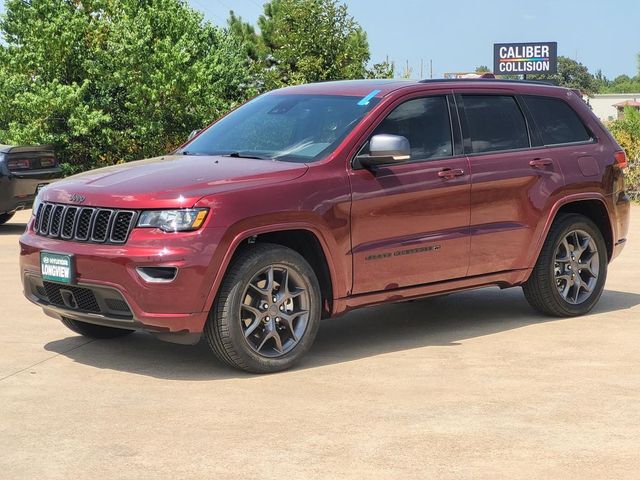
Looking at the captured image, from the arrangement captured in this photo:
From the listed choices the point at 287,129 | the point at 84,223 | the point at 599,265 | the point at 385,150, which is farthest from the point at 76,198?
the point at 599,265

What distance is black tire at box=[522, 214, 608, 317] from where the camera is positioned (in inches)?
349

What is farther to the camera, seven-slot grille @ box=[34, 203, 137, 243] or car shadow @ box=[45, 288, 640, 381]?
car shadow @ box=[45, 288, 640, 381]

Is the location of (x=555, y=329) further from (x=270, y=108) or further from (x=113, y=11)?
(x=113, y=11)

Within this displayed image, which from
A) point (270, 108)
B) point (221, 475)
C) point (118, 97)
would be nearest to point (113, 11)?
point (118, 97)

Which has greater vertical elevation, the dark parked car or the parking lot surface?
the dark parked car

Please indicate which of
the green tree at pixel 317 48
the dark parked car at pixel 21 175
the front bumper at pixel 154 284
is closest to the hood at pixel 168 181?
the front bumper at pixel 154 284

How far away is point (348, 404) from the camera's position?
642 centimetres

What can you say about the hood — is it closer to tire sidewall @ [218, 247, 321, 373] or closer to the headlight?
the headlight

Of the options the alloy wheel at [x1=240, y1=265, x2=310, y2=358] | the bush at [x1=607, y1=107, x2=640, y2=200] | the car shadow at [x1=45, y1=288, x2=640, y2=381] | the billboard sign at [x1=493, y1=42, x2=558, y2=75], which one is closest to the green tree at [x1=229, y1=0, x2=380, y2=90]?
the bush at [x1=607, y1=107, x2=640, y2=200]

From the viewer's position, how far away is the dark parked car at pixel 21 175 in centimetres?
1541

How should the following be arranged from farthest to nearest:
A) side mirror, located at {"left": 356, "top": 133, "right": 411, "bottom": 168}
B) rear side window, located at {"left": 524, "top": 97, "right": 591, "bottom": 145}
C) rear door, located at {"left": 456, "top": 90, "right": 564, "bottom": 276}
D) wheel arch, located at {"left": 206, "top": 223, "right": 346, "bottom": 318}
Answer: rear side window, located at {"left": 524, "top": 97, "right": 591, "bottom": 145}, rear door, located at {"left": 456, "top": 90, "right": 564, "bottom": 276}, side mirror, located at {"left": 356, "top": 133, "right": 411, "bottom": 168}, wheel arch, located at {"left": 206, "top": 223, "right": 346, "bottom": 318}

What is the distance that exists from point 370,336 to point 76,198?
2434mm

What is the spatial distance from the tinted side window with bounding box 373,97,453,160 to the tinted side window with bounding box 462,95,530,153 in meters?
0.23

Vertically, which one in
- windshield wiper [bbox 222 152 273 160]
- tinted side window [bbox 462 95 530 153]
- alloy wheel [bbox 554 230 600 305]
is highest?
tinted side window [bbox 462 95 530 153]
